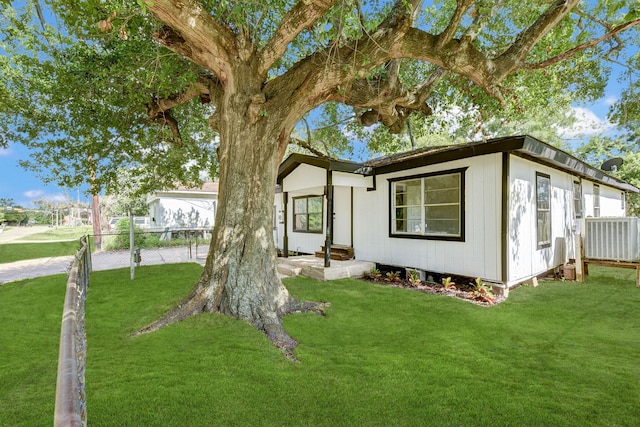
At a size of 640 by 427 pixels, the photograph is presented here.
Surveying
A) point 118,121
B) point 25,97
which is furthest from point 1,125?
point 118,121

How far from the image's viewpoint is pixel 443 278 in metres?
6.47

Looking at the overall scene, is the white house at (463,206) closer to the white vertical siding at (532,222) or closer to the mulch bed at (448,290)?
the white vertical siding at (532,222)

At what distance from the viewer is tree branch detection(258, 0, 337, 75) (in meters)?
3.62

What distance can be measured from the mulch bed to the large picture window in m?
1.01

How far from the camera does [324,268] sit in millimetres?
6934

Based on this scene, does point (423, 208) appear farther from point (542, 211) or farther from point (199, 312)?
point (199, 312)

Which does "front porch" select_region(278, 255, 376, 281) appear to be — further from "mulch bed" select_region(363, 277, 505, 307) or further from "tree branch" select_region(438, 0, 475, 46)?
"tree branch" select_region(438, 0, 475, 46)

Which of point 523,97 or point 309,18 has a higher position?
point 523,97

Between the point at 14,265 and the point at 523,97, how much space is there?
1522 centimetres

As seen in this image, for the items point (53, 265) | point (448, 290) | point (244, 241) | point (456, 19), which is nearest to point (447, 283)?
point (448, 290)

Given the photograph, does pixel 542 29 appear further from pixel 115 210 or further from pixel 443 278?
pixel 115 210

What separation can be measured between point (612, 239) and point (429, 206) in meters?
3.68

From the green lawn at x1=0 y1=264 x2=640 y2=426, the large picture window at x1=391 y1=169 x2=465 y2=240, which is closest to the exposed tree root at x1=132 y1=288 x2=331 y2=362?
the green lawn at x1=0 y1=264 x2=640 y2=426

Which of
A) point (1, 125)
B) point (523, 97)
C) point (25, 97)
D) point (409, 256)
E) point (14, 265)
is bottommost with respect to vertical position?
point (14, 265)
